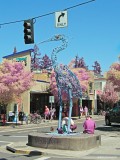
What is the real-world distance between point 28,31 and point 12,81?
1797 centimetres

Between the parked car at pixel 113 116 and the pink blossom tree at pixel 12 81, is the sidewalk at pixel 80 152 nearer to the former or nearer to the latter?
the parked car at pixel 113 116

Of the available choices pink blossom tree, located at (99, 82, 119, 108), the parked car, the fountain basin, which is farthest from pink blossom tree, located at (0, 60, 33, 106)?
pink blossom tree, located at (99, 82, 119, 108)

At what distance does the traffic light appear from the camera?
19.9m

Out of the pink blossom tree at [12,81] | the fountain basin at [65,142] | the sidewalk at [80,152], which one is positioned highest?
the pink blossom tree at [12,81]

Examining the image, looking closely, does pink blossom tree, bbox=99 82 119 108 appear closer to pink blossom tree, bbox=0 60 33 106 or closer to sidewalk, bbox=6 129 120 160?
pink blossom tree, bbox=0 60 33 106

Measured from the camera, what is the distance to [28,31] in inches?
795

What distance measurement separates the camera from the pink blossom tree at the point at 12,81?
123 feet

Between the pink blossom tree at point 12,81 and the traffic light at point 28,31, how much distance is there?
56.3ft

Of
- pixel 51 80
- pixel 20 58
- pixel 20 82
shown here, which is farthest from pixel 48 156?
pixel 51 80

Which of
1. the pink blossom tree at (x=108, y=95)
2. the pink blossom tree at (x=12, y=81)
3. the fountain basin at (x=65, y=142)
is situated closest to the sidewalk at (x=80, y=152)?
the fountain basin at (x=65, y=142)

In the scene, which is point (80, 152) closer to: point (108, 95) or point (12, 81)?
point (12, 81)

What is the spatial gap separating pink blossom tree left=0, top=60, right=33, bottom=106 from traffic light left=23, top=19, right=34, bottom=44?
17.1 m

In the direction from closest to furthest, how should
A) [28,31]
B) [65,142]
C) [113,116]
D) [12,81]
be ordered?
[65,142]
[28,31]
[113,116]
[12,81]

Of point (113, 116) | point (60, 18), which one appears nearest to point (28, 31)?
point (60, 18)
